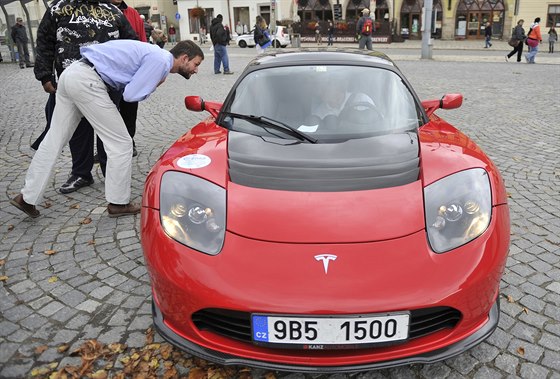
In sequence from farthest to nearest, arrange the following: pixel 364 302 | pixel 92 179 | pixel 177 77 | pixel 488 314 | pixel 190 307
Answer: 1. pixel 177 77
2. pixel 92 179
3. pixel 488 314
4. pixel 190 307
5. pixel 364 302

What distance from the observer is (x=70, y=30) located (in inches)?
160

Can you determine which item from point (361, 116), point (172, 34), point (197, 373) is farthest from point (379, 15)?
point (197, 373)

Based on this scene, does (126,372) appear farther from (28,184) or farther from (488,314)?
(28,184)

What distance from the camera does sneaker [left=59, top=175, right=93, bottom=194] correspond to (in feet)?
14.7

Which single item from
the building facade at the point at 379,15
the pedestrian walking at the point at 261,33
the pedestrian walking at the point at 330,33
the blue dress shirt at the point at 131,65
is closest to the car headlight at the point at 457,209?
the blue dress shirt at the point at 131,65

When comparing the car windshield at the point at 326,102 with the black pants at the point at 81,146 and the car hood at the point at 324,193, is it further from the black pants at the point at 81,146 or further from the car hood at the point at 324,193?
the black pants at the point at 81,146

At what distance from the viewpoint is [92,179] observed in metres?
4.73

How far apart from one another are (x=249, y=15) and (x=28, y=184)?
45199 mm

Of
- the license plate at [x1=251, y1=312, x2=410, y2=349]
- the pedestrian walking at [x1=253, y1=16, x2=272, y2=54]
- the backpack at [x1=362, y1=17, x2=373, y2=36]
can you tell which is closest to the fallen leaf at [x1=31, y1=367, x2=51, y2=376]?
the license plate at [x1=251, y1=312, x2=410, y2=349]

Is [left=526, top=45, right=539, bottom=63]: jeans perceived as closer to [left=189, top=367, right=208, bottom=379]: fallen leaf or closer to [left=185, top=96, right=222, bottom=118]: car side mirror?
[left=185, top=96, right=222, bottom=118]: car side mirror

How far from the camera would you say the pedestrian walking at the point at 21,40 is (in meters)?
17.4

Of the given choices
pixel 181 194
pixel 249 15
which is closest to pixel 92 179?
pixel 181 194

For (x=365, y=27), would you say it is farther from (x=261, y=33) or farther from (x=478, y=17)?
(x=478, y=17)

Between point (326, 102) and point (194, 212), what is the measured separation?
4.42 ft
